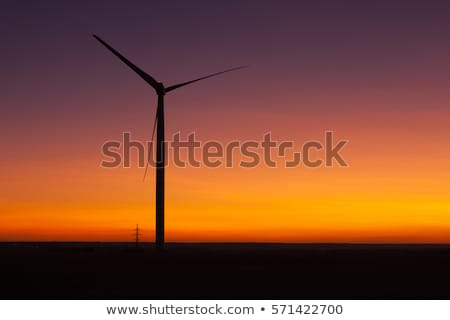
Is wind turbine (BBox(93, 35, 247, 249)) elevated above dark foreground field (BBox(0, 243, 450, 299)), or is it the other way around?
wind turbine (BBox(93, 35, 247, 249))

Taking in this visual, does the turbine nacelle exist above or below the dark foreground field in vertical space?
above

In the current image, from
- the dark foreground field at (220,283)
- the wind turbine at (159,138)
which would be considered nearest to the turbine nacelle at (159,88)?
the wind turbine at (159,138)

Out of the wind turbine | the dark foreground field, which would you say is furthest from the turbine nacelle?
the dark foreground field

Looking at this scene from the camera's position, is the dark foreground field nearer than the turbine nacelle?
Yes

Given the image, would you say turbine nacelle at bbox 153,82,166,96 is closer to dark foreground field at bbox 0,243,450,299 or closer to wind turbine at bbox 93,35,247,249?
wind turbine at bbox 93,35,247,249

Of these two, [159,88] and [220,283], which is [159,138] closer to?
[159,88]

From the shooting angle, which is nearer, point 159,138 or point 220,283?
point 220,283

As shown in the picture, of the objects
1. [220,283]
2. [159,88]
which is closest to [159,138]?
[159,88]

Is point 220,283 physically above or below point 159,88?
below
